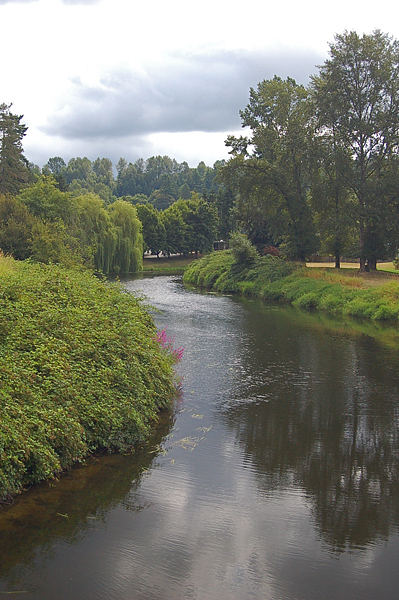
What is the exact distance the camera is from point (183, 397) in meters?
13.4

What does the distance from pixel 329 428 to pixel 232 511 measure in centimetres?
443

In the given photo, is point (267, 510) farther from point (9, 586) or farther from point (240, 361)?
point (240, 361)

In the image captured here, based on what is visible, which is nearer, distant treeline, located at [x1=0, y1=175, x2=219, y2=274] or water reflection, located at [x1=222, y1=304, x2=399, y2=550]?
water reflection, located at [x1=222, y1=304, x2=399, y2=550]

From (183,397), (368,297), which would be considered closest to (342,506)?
(183,397)

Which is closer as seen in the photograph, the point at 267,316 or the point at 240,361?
the point at 240,361

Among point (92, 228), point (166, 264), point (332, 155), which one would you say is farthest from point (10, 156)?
point (332, 155)

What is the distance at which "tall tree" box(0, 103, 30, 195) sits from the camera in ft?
184

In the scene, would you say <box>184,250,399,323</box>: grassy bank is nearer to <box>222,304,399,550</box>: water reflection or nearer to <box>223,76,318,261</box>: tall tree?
<box>223,76,318,261</box>: tall tree

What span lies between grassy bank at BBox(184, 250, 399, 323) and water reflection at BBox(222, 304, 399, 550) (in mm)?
9351

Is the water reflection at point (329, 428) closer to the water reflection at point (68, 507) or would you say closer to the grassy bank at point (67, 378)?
the water reflection at point (68, 507)

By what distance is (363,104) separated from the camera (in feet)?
125

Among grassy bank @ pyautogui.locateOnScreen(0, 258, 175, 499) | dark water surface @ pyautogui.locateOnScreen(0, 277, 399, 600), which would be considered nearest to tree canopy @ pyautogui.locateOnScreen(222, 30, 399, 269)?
dark water surface @ pyautogui.locateOnScreen(0, 277, 399, 600)

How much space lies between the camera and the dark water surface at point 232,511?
20.5 feet

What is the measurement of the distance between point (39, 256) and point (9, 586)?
71.0 ft
